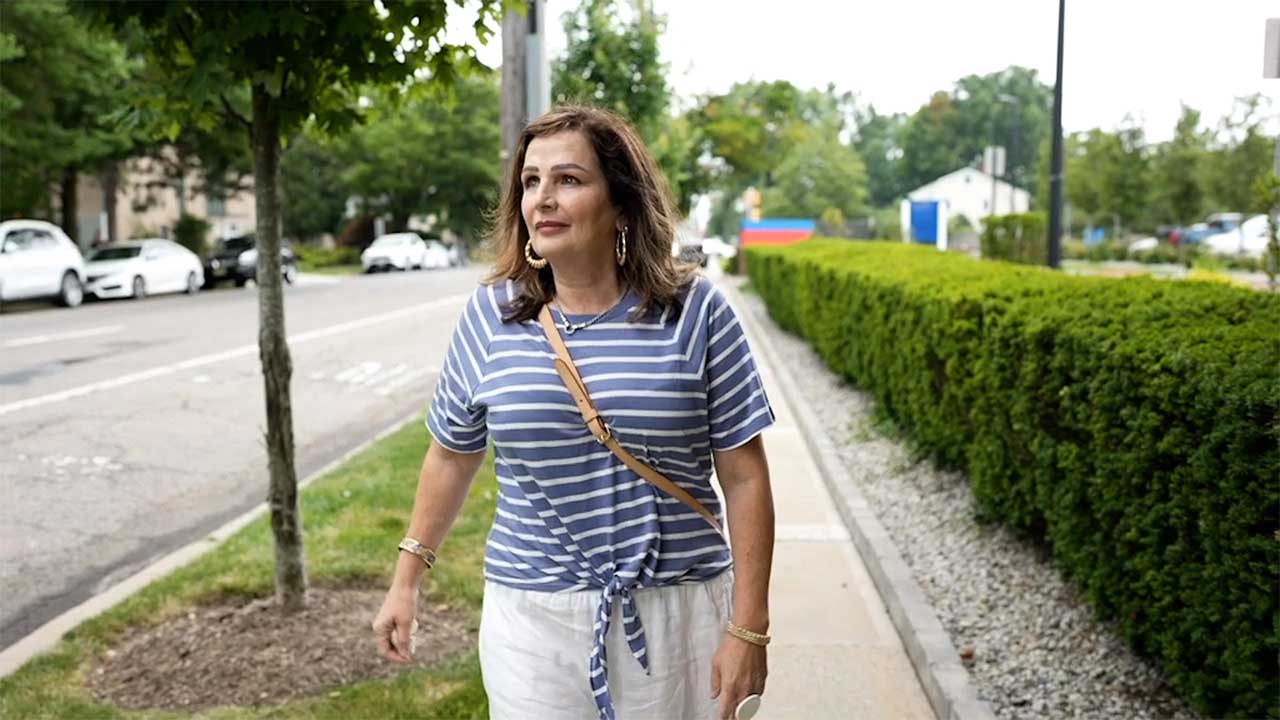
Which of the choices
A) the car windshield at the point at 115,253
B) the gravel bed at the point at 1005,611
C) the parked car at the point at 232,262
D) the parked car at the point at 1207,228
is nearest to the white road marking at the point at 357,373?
the gravel bed at the point at 1005,611

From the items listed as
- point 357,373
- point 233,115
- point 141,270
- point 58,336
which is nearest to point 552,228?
point 233,115

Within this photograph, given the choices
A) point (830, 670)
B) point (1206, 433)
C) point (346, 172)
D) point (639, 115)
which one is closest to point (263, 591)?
point (830, 670)

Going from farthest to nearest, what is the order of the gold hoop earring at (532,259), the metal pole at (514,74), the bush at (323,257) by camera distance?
1. the bush at (323,257)
2. the metal pole at (514,74)
3. the gold hoop earring at (532,259)

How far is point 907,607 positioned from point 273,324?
285 cm

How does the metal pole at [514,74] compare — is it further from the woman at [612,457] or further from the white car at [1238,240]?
the white car at [1238,240]

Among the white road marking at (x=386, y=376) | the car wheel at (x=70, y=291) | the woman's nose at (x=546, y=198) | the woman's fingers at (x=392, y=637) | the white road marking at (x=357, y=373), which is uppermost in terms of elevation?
the woman's nose at (x=546, y=198)

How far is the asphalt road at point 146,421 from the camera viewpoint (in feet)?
24.2

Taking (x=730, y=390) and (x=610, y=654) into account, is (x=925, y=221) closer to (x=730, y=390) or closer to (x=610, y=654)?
(x=730, y=390)

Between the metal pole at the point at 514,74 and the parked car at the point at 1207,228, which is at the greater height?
the metal pole at the point at 514,74

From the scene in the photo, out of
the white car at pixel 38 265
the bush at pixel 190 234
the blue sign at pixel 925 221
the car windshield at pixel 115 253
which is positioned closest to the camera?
the white car at pixel 38 265

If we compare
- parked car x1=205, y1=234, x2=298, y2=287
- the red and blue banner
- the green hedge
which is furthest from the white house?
the green hedge

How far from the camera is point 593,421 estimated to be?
243 cm

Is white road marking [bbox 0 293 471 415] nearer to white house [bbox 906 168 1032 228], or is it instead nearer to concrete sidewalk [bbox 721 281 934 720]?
concrete sidewalk [bbox 721 281 934 720]

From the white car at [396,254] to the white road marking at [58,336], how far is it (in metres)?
28.0
